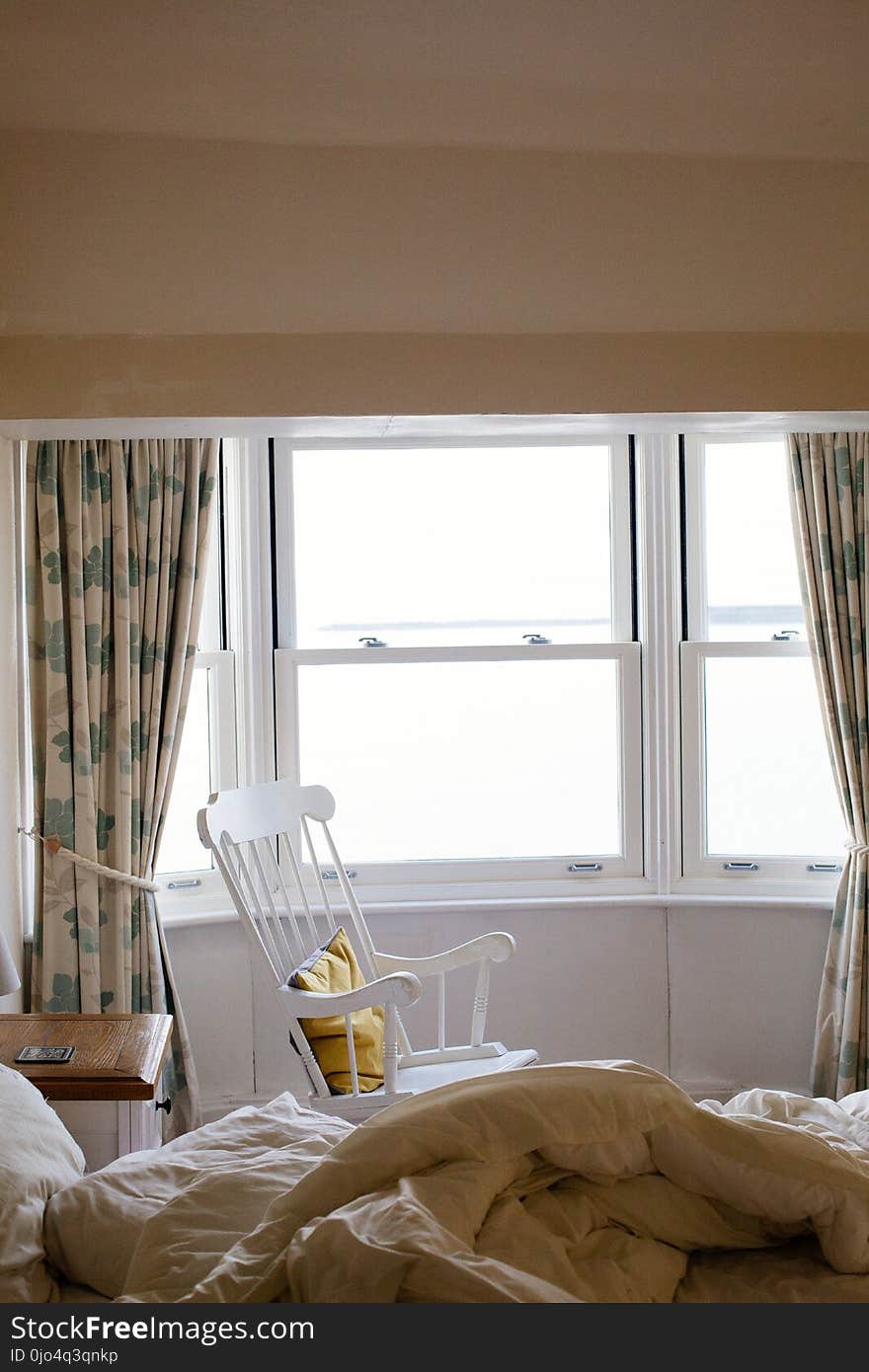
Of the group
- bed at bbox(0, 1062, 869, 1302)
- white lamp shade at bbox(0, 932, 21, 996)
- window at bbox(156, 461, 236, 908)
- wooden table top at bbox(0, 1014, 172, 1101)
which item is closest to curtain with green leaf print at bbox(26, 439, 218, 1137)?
window at bbox(156, 461, 236, 908)

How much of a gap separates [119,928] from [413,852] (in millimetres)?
950

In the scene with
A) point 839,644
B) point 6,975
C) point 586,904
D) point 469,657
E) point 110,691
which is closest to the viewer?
point 6,975

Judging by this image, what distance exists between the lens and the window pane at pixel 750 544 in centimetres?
361

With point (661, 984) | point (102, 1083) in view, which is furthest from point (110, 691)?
point (661, 984)

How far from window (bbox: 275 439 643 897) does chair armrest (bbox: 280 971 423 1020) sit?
968 millimetres

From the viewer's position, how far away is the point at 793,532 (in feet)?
11.2

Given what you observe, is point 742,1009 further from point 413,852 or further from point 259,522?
point 259,522

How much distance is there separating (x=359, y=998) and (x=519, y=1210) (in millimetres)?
1177

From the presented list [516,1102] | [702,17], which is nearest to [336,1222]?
[516,1102]

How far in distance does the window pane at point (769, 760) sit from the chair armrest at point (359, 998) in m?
1.45

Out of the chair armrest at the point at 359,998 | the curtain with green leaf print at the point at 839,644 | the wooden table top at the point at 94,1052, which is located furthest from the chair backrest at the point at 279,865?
the curtain with green leaf print at the point at 839,644

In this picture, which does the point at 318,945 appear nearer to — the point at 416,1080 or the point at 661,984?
the point at 416,1080

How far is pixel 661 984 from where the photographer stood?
3510 mm

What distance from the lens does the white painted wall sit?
11.5 feet
